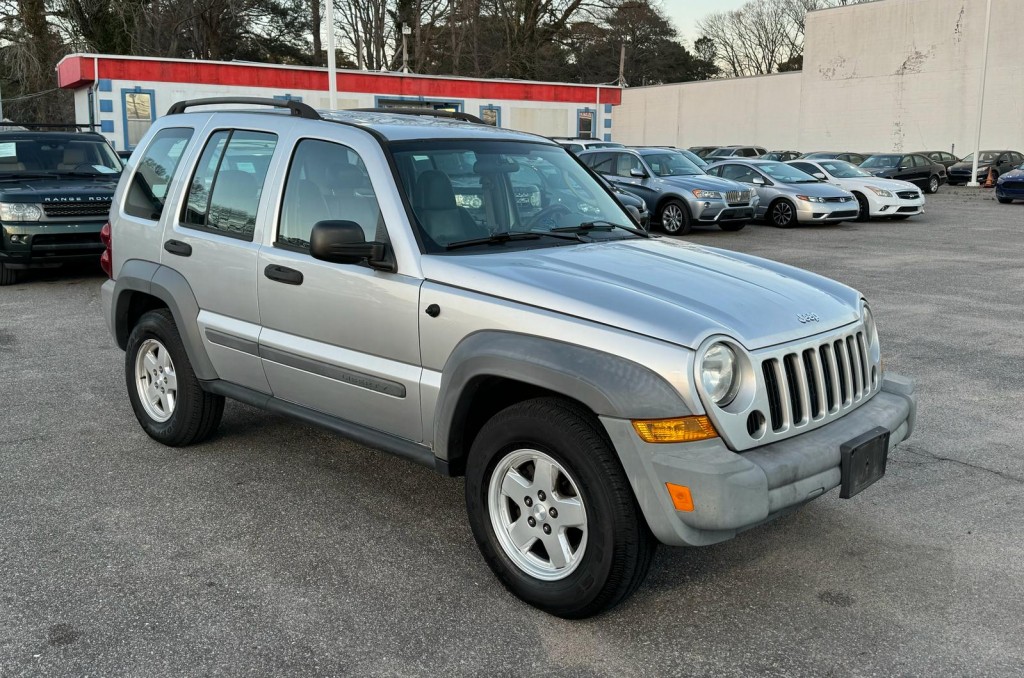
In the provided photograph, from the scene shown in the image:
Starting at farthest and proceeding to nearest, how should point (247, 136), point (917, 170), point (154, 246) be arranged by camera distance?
1. point (917, 170)
2. point (154, 246)
3. point (247, 136)

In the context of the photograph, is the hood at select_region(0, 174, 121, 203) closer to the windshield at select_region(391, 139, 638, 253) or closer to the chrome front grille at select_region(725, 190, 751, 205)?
the windshield at select_region(391, 139, 638, 253)

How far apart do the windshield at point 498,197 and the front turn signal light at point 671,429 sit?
→ 50.5 inches

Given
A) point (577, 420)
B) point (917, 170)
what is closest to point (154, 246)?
point (577, 420)

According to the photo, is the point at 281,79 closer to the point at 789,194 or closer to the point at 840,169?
the point at 840,169

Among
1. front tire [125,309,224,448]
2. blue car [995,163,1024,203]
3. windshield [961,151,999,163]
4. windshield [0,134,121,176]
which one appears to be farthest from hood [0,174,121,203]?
windshield [961,151,999,163]

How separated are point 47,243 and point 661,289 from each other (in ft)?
31.3

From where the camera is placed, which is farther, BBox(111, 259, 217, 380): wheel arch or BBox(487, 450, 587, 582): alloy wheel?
BBox(111, 259, 217, 380): wheel arch

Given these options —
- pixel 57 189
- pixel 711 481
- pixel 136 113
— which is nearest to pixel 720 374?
pixel 711 481

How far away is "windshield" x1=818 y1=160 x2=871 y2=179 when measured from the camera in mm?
22359

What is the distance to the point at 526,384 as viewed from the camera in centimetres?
364

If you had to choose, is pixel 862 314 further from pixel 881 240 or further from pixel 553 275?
pixel 881 240

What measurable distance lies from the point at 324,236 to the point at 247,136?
1394mm

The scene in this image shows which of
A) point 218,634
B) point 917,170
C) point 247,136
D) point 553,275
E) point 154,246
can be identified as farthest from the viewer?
point 917,170

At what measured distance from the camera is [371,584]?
3820mm
